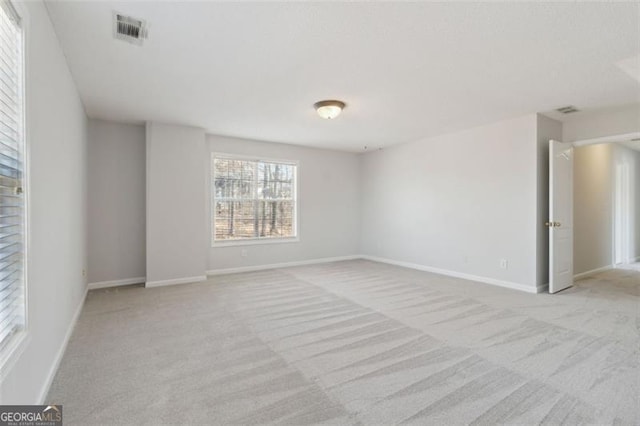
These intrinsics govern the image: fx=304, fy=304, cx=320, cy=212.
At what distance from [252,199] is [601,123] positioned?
216 inches

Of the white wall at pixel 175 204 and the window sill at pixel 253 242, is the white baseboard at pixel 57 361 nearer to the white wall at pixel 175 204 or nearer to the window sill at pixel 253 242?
the white wall at pixel 175 204

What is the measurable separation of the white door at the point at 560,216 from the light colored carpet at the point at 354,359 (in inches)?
14.4

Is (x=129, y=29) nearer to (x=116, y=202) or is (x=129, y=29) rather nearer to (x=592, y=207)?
(x=116, y=202)

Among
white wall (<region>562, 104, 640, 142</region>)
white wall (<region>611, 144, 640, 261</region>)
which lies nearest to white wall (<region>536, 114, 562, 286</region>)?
white wall (<region>562, 104, 640, 142</region>)

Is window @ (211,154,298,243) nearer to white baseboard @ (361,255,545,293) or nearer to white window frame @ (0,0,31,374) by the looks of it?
white baseboard @ (361,255,545,293)

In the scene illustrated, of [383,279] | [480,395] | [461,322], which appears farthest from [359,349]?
[383,279]

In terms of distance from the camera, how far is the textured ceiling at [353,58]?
203 cm

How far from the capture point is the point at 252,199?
584 cm

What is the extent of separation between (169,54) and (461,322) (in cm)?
368

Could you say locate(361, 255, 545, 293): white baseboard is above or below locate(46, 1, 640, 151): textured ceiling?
below

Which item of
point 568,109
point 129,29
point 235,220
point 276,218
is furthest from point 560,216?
point 129,29

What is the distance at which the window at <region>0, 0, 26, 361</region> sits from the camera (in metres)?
1.39

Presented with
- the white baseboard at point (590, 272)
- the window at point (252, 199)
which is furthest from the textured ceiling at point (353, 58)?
the white baseboard at point (590, 272)

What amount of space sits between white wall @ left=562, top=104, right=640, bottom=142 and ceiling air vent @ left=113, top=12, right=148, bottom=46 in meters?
5.23
